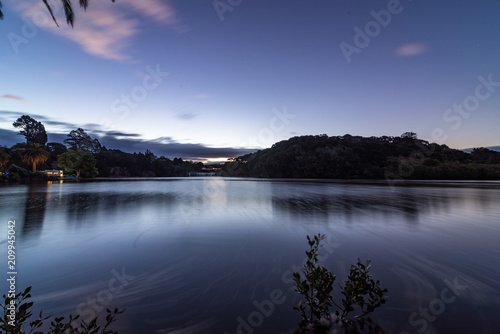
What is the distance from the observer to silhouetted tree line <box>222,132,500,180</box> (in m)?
64.4

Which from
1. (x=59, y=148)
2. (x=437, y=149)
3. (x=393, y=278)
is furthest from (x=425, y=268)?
(x=59, y=148)

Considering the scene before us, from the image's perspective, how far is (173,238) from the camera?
711cm

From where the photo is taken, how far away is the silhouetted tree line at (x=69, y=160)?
5809 cm

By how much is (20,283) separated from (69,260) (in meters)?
1.05

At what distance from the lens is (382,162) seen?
80.0 meters

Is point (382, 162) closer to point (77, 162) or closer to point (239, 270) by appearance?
point (239, 270)

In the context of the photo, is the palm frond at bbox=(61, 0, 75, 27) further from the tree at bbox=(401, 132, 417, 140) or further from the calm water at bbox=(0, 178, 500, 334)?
the tree at bbox=(401, 132, 417, 140)

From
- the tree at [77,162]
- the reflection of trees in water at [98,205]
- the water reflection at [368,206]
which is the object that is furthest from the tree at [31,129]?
the water reflection at [368,206]

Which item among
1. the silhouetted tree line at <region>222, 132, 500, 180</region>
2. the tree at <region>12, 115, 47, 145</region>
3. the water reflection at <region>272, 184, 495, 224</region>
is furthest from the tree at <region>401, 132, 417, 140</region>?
the tree at <region>12, 115, 47, 145</region>

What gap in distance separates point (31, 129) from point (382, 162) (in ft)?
512
